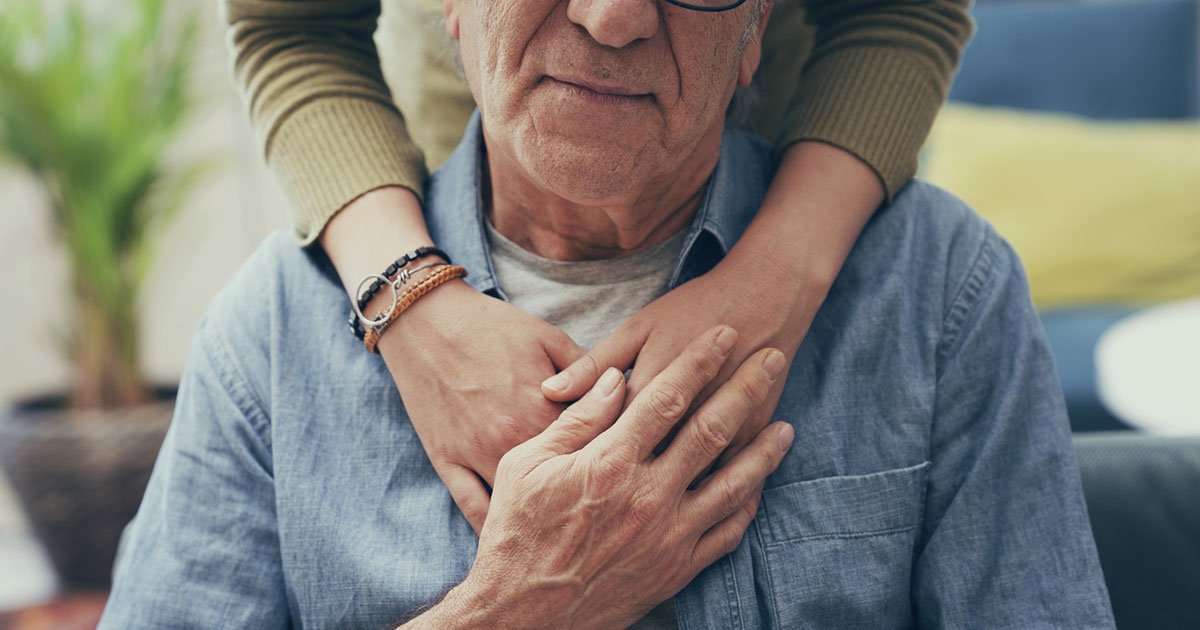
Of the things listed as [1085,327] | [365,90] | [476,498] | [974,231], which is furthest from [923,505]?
[1085,327]

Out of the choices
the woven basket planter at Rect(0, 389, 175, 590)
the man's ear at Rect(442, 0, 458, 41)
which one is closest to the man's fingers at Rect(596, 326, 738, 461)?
the man's ear at Rect(442, 0, 458, 41)

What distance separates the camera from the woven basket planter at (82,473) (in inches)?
103

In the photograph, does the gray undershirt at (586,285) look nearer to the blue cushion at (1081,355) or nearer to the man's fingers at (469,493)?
the man's fingers at (469,493)

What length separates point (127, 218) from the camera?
2.78 meters

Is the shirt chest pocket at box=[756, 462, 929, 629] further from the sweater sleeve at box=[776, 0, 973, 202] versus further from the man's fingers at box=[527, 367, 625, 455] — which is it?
Answer: the sweater sleeve at box=[776, 0, 973, 202]

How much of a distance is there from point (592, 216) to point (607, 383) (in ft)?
0.76

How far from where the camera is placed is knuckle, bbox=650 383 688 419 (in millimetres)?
993

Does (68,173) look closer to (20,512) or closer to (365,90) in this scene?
(20,512)

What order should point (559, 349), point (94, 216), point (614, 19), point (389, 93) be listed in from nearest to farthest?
point (614, 19)
point (559, 349)
point (389, 93)
point (94, 216)

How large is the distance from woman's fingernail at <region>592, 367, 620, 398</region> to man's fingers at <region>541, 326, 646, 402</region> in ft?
0.06

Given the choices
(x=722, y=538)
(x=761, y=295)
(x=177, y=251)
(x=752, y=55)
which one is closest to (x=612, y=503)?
(x=722, y=538)

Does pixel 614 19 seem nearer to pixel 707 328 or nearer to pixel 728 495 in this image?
pixel 707 328

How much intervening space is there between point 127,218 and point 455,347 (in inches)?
79.3

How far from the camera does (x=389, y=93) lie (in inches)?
53.7
